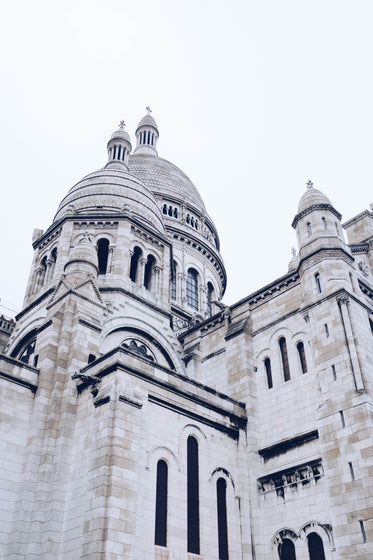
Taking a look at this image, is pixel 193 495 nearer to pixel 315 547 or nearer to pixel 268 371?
pixel 315 547

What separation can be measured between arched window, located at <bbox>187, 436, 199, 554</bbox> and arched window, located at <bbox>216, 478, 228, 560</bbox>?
4.60 ft

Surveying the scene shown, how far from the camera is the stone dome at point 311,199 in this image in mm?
29405

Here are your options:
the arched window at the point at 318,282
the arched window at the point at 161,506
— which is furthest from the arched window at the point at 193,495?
the arched window at the point at 318,282

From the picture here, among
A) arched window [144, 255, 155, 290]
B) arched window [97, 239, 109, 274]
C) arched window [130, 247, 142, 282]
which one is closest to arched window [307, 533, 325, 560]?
Answer: arched window [130, 247, 142, 282]

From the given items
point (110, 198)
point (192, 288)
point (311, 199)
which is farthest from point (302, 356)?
point (192, 288)

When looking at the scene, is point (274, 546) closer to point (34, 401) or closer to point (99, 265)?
point (34, 401)

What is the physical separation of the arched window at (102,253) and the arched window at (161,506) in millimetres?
13643

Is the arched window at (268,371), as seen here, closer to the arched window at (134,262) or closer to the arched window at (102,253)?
the arched window at (134,262)

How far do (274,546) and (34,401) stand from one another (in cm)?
1121

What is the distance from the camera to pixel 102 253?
32406 millimetres

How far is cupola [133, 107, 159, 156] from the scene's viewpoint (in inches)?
2471

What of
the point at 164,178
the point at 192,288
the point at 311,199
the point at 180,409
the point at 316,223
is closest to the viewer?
the point at 180,409

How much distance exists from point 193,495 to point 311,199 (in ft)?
52.6

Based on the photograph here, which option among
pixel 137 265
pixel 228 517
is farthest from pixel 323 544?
pixel 137 265
